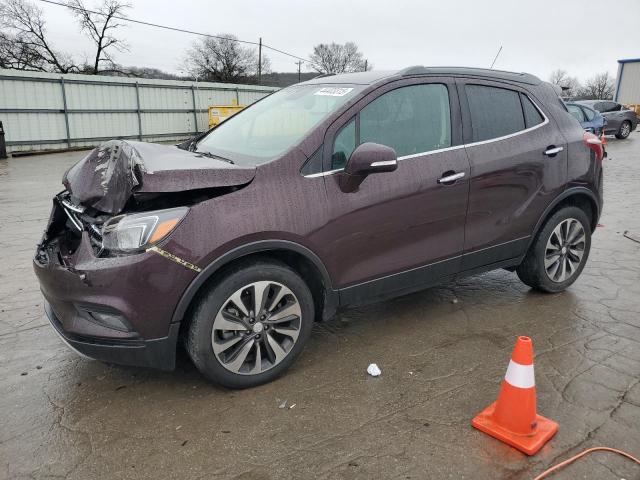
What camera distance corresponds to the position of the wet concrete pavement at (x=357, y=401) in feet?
7.98

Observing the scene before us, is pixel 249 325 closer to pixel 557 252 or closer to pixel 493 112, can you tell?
pixel 493 112

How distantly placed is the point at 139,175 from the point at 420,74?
2048 mm

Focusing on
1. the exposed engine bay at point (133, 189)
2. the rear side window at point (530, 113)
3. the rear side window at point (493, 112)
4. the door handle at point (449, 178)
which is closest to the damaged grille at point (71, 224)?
the exposed engine bay at point (133, 189)

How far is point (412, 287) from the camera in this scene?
11.9 feet

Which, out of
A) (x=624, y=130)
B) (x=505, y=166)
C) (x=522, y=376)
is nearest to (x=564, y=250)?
(x=505, y=166)

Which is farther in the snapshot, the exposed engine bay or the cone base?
the exposed engine bay

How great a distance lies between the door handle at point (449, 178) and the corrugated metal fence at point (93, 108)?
1811 centimetres

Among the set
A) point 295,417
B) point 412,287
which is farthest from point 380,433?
point 412,287

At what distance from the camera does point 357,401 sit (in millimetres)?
2934

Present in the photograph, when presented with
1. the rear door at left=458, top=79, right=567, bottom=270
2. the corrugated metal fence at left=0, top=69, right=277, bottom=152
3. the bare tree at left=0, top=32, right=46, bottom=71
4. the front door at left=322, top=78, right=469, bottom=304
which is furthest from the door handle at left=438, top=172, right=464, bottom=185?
the bare tree at left=0, top=32, right=46, bottom=71

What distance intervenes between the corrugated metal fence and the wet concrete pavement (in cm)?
1594

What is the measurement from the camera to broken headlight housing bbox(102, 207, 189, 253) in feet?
8.57

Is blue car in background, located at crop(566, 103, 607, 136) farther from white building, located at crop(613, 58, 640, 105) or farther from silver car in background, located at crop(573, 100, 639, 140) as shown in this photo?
white building, located at crop(613, 58, 640, 105)

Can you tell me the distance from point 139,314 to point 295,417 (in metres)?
0.99
